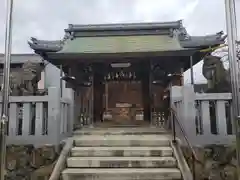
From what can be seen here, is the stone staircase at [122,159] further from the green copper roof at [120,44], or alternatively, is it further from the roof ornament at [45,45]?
the roof ornament at [45,45]

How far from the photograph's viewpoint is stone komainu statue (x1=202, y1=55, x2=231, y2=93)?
598 cm

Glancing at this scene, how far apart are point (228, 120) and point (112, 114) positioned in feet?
21.9

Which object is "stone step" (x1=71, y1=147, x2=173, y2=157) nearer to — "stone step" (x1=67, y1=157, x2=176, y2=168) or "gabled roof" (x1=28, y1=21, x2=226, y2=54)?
"stone step" (x1=67, y1=157, x2=176, y2=168)

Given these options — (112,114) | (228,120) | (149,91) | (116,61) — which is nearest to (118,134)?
(228,120)

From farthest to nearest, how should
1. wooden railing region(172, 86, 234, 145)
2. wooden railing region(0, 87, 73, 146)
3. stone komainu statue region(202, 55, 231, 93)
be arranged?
stone komainu statue region(202, 55, 231, 93)
wooden railing region(0, 87, 73, 146)
wooden railing region(172, 86, 234, 145)

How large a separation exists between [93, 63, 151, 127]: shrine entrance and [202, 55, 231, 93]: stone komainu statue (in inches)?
154

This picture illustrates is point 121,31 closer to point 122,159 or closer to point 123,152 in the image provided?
point 123,152

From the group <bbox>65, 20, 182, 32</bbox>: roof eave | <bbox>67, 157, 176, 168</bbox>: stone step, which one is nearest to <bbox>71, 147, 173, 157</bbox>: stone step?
<bbox>67, 157, 176, 168</bbox>: stone step

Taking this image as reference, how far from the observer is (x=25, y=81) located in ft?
20.3

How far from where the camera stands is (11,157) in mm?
5207

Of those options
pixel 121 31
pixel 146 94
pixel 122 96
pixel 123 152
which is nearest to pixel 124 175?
pixel 123 152

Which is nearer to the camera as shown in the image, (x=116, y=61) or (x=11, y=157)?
(x=11, y=157)

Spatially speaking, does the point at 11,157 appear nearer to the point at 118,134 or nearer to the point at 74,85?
the point at 118,134

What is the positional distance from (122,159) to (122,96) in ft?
21.3
